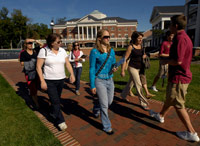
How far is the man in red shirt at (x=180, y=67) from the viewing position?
2261 millimetres

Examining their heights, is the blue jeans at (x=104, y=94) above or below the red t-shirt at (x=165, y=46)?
below

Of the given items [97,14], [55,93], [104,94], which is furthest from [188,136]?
[97,14]

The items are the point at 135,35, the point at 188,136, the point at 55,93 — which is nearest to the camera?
the point at 188,136

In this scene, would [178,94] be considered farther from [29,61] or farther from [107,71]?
[29,61]

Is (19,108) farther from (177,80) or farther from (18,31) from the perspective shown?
(18,31)

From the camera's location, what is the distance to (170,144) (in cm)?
254

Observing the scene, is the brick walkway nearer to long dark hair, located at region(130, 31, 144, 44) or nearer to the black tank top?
the black tank top

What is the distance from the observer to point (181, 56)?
7.35ft

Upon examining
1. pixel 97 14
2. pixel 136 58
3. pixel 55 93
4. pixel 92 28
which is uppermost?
pixel 97 14

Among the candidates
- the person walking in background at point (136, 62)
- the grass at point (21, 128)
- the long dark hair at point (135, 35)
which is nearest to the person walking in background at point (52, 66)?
the grass at point (21, 128)

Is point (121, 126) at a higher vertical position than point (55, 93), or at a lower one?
lower

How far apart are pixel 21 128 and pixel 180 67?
→ 350 cm

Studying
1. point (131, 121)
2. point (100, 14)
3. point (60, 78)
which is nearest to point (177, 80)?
point (131, 121)

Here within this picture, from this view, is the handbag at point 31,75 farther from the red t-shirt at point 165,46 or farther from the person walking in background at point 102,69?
the red t-shirt at point 165,46
